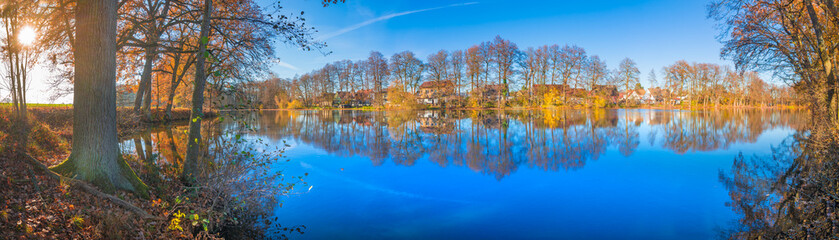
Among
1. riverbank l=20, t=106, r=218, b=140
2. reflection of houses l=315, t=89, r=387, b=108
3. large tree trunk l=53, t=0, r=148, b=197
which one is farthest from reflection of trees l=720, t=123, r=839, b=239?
reflection of houses l=315, t=89, r=387, b=108

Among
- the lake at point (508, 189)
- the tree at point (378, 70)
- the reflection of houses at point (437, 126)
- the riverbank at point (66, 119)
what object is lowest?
the lake at point (508, 189)

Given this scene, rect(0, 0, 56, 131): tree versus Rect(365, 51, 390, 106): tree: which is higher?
Rect(365, 51, 390, 106): tree

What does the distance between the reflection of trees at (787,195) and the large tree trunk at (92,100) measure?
29.4 feet

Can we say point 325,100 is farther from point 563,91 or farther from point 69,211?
point 69,211

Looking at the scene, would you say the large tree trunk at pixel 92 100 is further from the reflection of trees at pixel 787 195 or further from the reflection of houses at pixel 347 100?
the reflection of houses at pixel 347 100

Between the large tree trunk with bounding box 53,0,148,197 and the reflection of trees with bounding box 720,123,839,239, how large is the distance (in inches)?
353

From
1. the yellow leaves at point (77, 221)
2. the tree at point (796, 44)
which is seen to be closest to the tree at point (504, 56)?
the tree at point (796, 44)

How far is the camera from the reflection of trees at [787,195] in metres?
4.49

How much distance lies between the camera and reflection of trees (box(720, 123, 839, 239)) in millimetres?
4488

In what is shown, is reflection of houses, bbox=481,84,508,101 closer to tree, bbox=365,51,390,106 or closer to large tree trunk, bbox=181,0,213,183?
tree, bbox=365,51,390,106

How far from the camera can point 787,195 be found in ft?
20.0

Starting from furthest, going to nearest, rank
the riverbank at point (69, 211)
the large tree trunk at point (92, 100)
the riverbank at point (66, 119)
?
the riverbank at point (66, 119)
the large tree trunk at point (92, 100)
the riverbank at point (69, 211)

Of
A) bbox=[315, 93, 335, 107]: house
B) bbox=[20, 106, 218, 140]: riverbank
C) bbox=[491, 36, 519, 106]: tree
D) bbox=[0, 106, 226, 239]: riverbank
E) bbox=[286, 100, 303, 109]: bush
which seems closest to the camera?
bbox=[0, 106, 226, 239]: riverbank

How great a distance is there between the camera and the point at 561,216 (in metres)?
5.51
